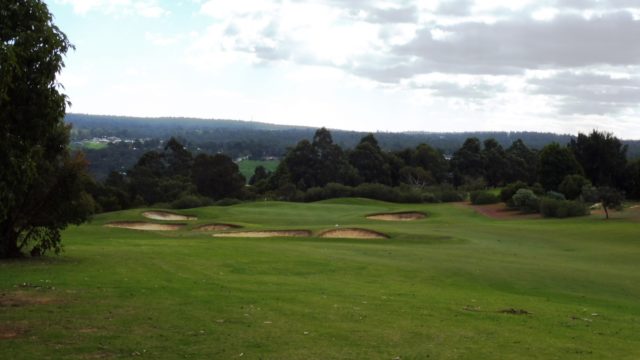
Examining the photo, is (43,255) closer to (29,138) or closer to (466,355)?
(29,138)

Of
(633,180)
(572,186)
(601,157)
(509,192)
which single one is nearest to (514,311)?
(509,192)

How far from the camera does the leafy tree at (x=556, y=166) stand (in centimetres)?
8731

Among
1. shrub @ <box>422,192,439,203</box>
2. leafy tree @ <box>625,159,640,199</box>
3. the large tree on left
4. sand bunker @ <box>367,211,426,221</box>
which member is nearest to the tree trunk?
the large tree on left

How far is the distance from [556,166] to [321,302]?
78585 mm

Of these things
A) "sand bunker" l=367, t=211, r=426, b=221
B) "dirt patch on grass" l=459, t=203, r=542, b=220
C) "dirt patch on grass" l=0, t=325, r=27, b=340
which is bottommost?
"sand bunker" l=367, t=211, r=426, b=221

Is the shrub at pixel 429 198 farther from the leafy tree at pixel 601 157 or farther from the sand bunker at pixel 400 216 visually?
the leafy tree at pixel 601 157

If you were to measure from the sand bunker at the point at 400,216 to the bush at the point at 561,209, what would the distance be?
37.7 feet

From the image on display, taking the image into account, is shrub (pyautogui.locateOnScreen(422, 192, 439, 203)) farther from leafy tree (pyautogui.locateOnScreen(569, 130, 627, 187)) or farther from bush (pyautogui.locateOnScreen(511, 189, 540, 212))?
leafy tree (pyautogui.locateOnScreen(569, 130, 627, 187))

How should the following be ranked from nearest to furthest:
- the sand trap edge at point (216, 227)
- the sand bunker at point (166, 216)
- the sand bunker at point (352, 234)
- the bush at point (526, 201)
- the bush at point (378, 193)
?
the sand bunker at point (352, 234) < the sand trap edge at point (216, 227) < the sand bunker at point (166, 216) < the bush at point (526, 201) < the bush at point (378, 193)

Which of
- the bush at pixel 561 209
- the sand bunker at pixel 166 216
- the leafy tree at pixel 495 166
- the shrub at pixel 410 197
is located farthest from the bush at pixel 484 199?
the leafy tree at pixel 495 166

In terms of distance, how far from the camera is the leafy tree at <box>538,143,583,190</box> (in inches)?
3438

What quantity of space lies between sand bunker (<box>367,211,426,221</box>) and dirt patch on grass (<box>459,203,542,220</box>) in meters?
7.27

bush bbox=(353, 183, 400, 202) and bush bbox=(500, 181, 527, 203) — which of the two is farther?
bush bbox=(353, 183, 400, 202)

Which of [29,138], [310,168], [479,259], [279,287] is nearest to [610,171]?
[310,168]
